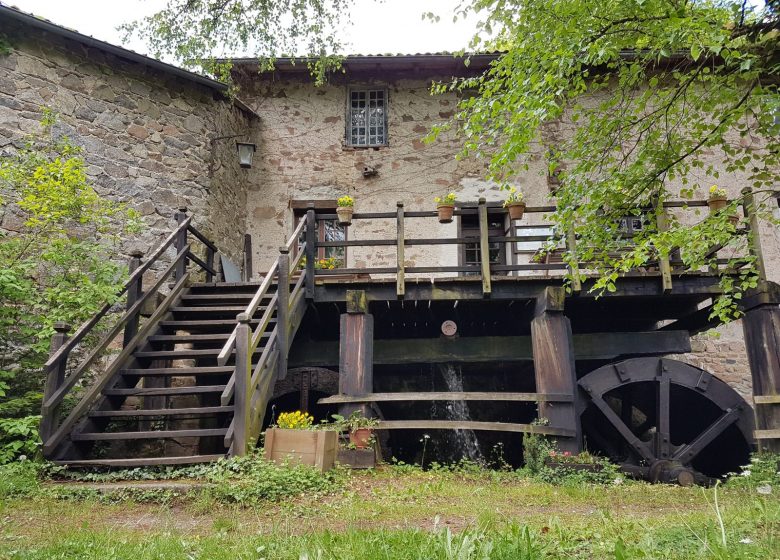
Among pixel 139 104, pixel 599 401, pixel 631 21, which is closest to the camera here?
pixel 631 21

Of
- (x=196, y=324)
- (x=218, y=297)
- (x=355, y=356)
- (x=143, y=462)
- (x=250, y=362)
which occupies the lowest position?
(x=143, y=462)

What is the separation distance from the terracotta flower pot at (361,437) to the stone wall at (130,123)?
4.29 m

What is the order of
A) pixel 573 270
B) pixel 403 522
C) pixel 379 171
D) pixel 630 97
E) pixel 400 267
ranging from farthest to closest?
pixel 379 171 → pixel 400 267 → pixel 573 270 → pixel 630 97 → pixel 403 522

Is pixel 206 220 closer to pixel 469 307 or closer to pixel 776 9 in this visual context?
pixel 469 307

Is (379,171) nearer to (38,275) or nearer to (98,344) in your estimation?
(38,275)

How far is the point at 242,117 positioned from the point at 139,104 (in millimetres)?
2260

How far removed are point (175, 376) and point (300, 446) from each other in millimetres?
2315

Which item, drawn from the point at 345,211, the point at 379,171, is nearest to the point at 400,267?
the point at 345,211

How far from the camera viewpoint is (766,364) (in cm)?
644

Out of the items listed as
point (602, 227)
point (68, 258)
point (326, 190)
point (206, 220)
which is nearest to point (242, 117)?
point (326, 190)

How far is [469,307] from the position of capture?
7.56m

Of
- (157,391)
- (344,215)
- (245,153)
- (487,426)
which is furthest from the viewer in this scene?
(245,153)

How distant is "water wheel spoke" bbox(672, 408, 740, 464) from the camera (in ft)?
22.8

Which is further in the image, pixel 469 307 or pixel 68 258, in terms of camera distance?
pixel 469 307
